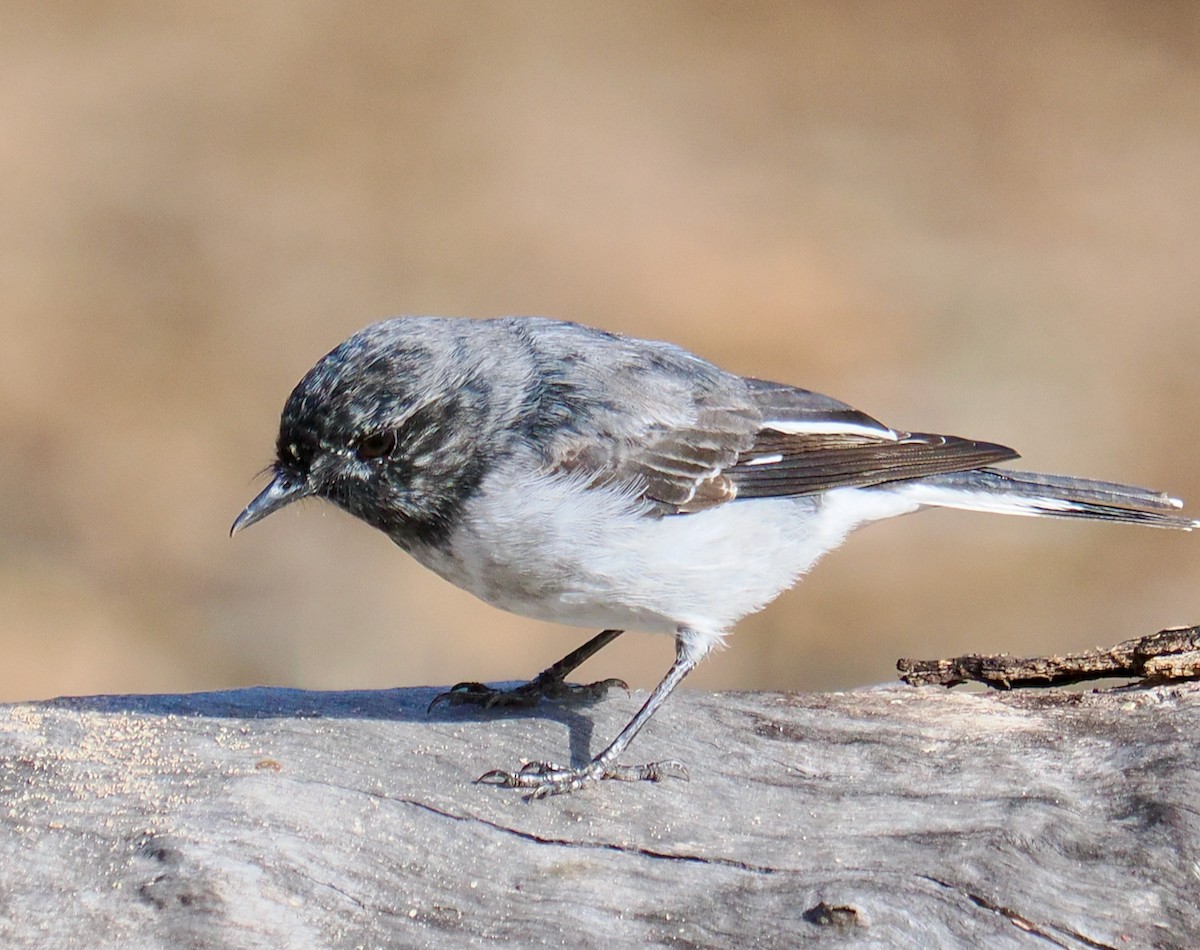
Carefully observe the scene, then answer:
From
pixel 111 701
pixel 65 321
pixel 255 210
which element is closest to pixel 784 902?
pixel 111 701

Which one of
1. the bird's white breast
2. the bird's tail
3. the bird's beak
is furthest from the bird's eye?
the bird's tail

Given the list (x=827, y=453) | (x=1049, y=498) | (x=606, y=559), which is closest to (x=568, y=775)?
(x=606, y=559)

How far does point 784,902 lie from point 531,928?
672 mm

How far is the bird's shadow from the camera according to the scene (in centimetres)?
457

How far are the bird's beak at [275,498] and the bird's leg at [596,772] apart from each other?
46.0 inches

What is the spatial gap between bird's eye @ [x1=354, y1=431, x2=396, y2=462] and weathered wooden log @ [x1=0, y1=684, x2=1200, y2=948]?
0.88m

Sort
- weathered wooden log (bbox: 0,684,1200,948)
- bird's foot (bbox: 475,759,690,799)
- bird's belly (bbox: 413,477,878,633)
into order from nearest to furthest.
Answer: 1. weathered wooden log (bbox: 0,684,1200,948)
2. bird's foot (bbox: 475,759,690,799)
3. bird's belly (bbox: 413,477,878,633)

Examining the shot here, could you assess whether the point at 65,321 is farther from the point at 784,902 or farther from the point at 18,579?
the point at 784,902

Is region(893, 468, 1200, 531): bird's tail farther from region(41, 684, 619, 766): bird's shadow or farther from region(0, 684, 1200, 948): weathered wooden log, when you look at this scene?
region(41, 684, 619, 766): bird's shadow

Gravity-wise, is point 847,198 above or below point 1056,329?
above

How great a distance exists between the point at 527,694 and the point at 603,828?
3.74 ft

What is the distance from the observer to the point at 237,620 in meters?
8.59

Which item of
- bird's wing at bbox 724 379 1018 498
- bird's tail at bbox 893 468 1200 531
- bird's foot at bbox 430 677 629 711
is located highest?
bird's wing at bbox 724 379 1018 498

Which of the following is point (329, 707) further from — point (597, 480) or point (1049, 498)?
point (1049, 498)
